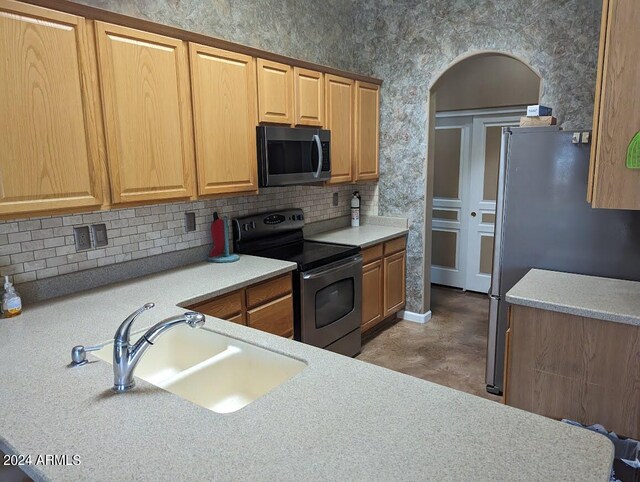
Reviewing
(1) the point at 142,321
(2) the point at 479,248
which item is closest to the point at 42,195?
(1) the point at 142,321

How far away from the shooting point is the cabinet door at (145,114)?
6.64 ft

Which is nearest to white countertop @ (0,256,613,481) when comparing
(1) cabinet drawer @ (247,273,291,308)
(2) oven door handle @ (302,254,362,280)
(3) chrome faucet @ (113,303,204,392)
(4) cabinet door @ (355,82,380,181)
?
(3) chrome faucet @ (113,303,204,392)

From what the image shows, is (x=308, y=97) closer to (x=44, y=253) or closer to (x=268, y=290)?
(x=268, y=290)

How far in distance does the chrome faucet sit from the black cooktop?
5.22ft

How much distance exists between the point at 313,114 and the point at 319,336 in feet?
5.27

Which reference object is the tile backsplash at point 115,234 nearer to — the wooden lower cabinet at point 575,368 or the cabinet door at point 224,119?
the cabinet door at point 224,119

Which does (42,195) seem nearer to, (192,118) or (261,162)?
(192,118)

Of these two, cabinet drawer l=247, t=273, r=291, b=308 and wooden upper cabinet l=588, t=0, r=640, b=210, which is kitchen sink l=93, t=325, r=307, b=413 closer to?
cabinet drawer l=247, t=273, r=291, b=308

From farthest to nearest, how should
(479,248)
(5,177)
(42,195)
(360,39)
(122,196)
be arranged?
(479,248)
(360,39)
(122,196)
(42,195)
(5,177)

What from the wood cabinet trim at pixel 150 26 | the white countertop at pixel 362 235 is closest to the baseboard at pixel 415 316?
the white countertop at pixel 362 235

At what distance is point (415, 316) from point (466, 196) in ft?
5.30

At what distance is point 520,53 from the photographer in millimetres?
3289

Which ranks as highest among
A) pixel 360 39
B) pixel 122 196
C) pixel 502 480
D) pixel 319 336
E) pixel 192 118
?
pixel 360 39

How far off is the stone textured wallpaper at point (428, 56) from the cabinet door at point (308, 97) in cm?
98
